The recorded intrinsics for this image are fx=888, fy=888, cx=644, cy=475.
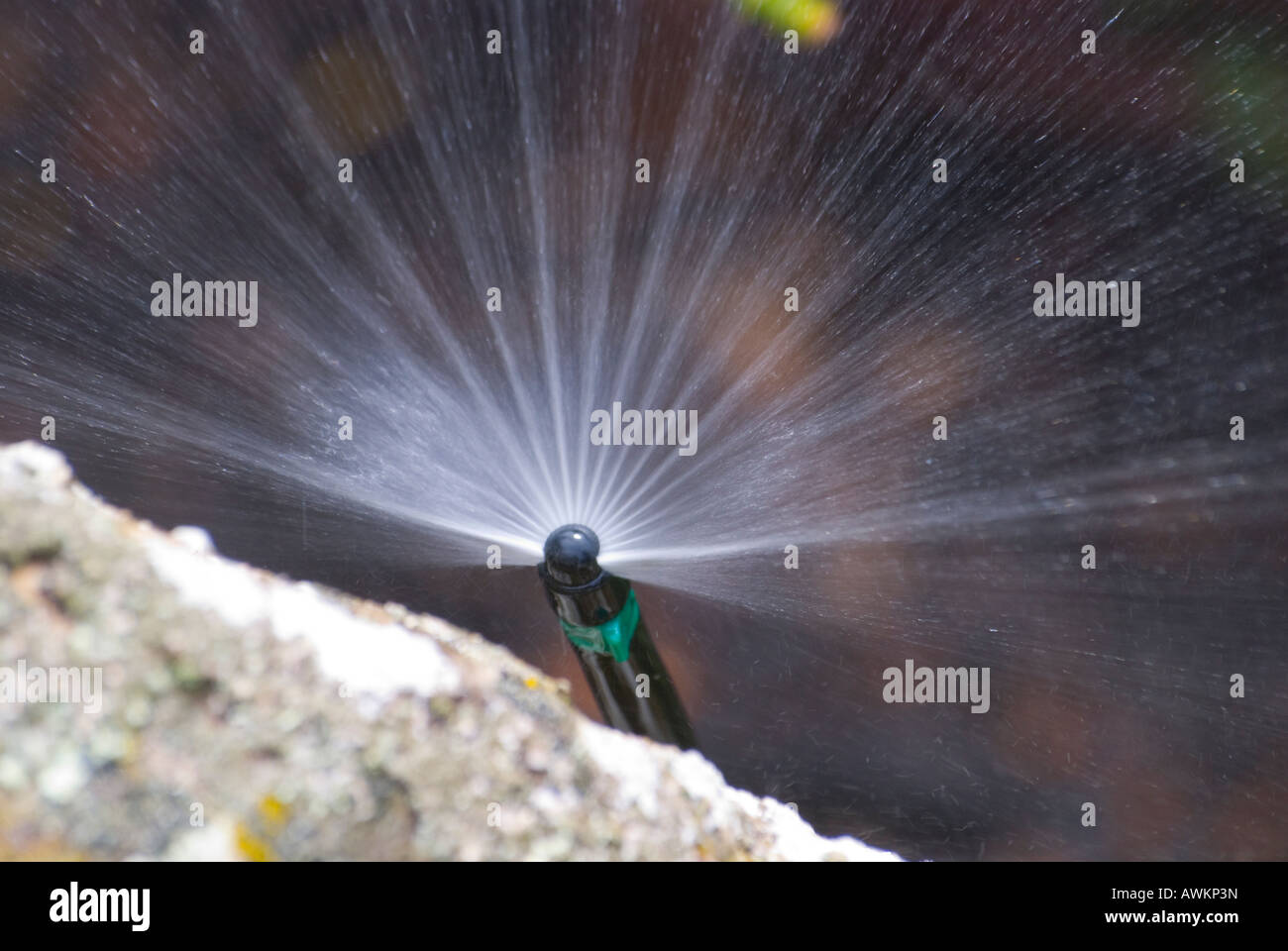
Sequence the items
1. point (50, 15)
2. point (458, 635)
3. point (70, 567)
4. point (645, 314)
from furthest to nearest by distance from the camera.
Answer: point (645, 314) < point (50, 15) < point (458, 635) < point (70, 567)

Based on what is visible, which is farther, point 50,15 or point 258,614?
point 50,15

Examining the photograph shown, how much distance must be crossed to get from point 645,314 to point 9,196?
5.37 ft

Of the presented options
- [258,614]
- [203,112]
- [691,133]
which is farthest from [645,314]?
[258,614]

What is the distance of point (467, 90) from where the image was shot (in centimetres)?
233

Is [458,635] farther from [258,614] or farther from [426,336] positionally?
[426,336]

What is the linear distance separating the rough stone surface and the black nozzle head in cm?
47

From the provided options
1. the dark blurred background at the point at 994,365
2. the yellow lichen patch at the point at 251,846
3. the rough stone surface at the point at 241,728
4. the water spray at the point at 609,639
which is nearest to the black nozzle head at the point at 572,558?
the water spray at the point at 609,639

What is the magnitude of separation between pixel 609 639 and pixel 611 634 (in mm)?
Result: 14

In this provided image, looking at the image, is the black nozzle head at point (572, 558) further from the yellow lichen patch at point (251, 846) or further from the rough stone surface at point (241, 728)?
the yellow lichen patch at point (251, 846)

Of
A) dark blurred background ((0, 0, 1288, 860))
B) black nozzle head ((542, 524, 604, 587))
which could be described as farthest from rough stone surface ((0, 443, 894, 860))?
dark blurred background ((0, 0, 1288, 860))

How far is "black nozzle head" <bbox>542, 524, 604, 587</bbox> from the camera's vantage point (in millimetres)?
1429

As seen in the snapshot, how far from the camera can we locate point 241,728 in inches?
32.4

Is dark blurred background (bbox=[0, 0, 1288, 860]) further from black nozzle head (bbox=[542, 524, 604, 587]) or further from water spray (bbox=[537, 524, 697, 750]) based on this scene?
black nozzle head (bbox=[542, 524, 604, 587])
